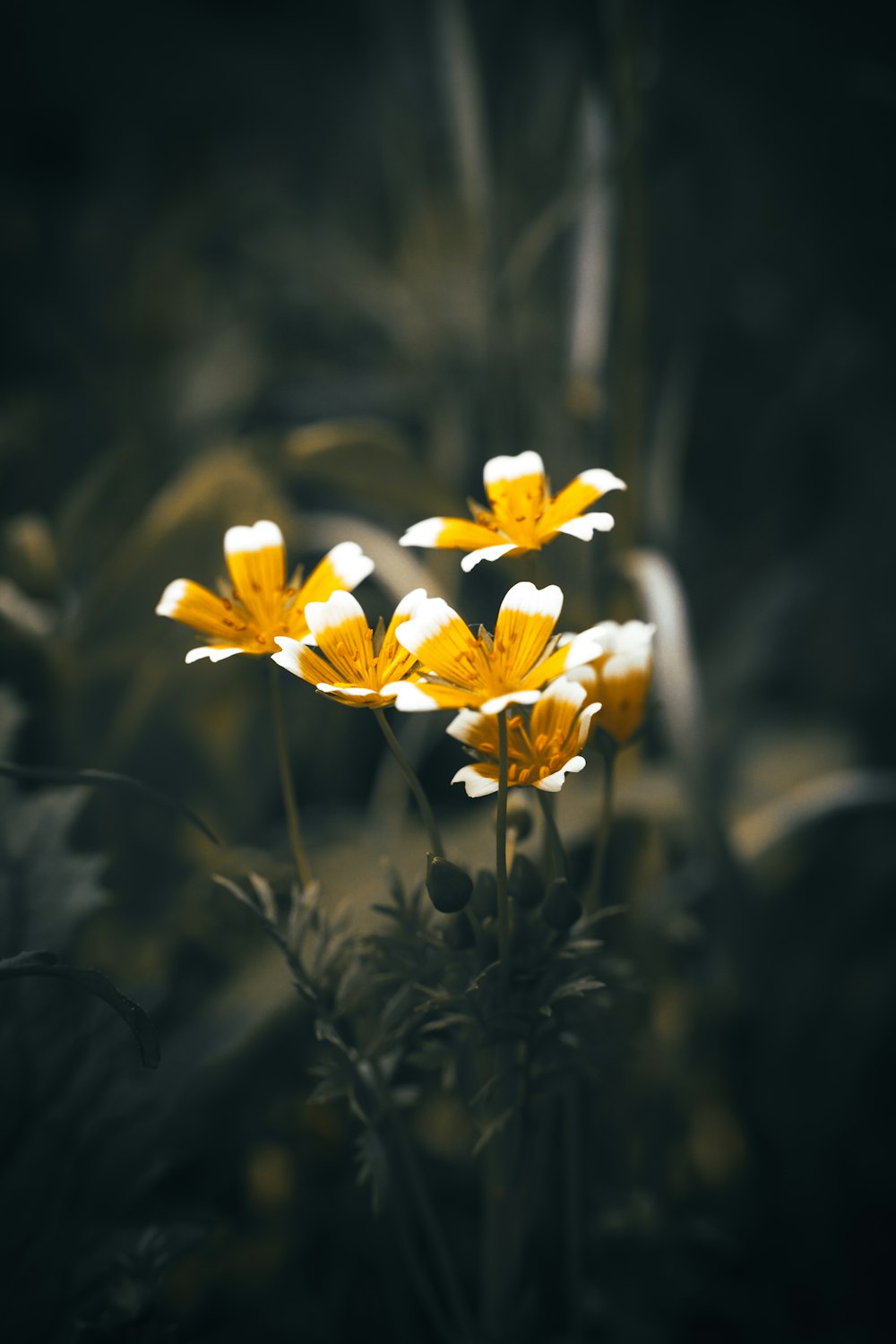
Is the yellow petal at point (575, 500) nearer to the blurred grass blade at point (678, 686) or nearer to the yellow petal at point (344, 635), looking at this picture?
the yellow petal at point (344, 635)

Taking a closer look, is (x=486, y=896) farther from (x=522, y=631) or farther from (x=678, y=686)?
(x=678, y=686)

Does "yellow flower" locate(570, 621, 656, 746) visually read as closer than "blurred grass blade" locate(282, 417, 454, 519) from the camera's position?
Yes

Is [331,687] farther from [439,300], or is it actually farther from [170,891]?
[439,300]

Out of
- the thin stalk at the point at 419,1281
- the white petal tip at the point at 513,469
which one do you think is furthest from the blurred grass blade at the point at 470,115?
the thin stalk at the point at 419,1281

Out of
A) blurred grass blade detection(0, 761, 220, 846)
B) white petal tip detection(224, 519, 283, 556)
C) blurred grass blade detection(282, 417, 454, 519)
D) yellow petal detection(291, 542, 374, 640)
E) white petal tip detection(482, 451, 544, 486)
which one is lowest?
blurred grass blade detection(0, 761, 220, 846)

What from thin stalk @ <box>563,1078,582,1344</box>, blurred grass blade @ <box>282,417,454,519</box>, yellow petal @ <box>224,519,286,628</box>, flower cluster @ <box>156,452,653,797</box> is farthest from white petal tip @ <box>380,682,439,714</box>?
blurred grass blade @ <box>282,417,454,519</box>

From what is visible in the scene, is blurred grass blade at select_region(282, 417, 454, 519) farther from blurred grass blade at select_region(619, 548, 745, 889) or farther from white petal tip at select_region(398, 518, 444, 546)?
white petal tip at select_region(398, 518, 444, 546)

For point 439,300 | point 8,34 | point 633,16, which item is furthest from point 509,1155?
point 8,34
